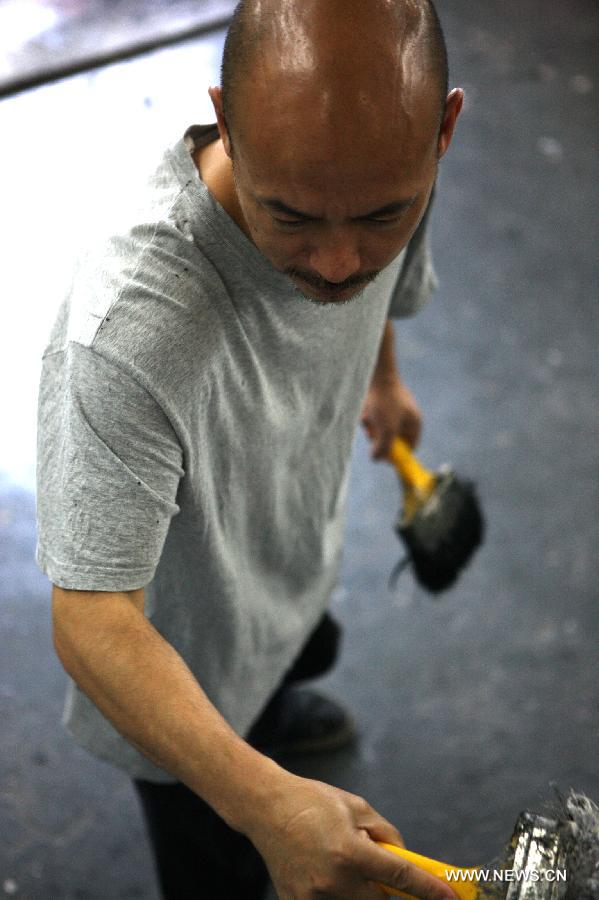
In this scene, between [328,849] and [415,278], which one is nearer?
[328,849]

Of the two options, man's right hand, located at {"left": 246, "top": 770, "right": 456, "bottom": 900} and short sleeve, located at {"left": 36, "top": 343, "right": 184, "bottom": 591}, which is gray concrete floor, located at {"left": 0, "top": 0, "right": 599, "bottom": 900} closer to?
man's right hand, located at {"left": 246, "top": 770, "right": 456, "bottom": 900}

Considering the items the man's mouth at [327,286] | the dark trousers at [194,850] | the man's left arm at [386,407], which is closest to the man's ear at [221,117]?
the man's mouth at [327,286]

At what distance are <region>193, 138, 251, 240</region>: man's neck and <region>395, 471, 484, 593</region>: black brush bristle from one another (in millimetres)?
776

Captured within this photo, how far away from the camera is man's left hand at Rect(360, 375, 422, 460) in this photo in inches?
58.0

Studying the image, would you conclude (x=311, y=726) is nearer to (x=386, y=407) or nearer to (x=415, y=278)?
(x=386, y=407)

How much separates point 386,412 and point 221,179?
62 centimetres

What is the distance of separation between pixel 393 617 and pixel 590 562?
0.38 metres

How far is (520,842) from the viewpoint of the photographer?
0.77 meters

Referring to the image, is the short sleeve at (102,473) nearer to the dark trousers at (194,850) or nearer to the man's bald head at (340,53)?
the man's bald head at (340,53)

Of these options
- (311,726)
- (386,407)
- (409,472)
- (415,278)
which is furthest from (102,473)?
(311,726)

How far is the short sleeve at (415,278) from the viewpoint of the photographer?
1220 mm

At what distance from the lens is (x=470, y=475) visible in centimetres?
218

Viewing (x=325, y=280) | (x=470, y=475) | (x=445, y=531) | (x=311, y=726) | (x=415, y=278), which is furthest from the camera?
(x=470, y=475)

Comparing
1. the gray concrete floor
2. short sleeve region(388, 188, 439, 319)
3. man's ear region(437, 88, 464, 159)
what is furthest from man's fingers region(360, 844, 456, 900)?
short sleeve region(388, 188, 439, 319)
